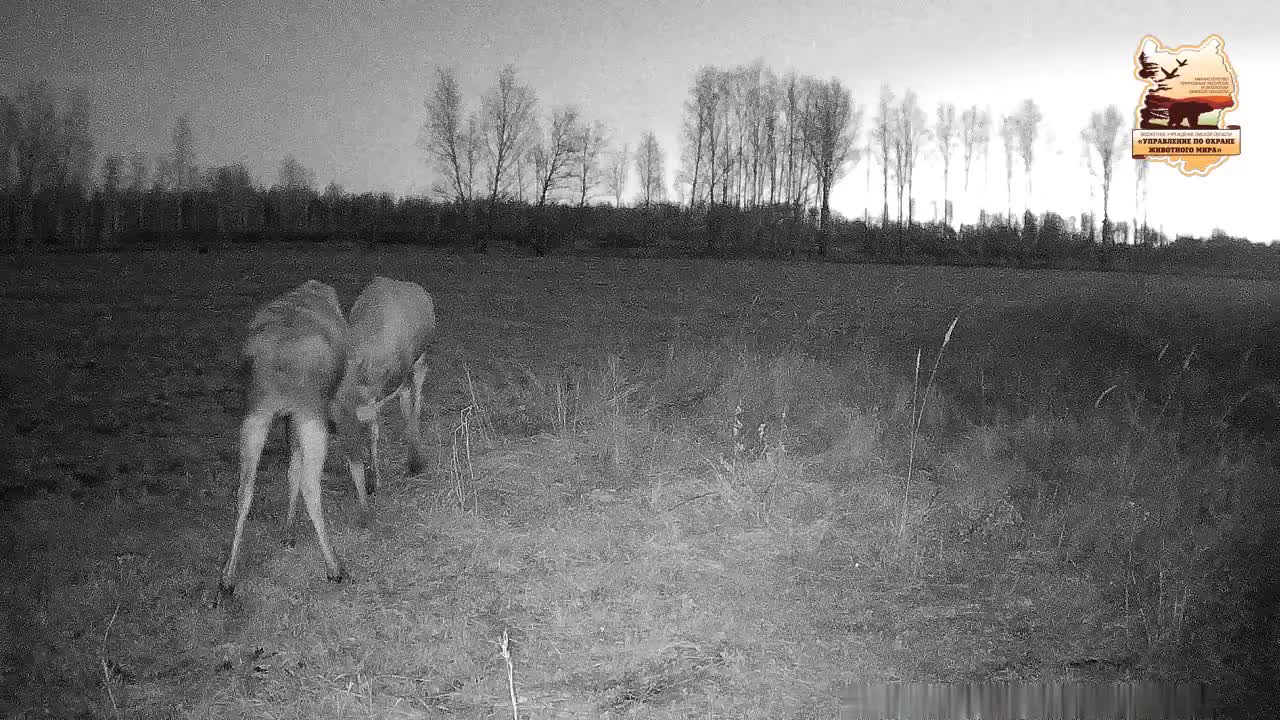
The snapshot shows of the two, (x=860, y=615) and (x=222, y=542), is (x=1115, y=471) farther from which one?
(x=222, y=542)

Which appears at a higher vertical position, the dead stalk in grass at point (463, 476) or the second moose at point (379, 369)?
the second moose at point (379, 369)

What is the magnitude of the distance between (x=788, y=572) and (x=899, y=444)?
3259mm

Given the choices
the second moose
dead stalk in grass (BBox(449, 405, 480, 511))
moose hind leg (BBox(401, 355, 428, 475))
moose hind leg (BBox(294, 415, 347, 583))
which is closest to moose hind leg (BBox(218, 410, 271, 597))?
moose hind leg (BBox(294, 415, 347, 583))

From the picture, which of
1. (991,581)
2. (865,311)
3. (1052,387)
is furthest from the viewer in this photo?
(865,311)

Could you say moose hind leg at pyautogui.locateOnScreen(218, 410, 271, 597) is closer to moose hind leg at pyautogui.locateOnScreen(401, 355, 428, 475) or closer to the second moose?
the second moose

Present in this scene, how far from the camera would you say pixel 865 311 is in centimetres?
2055

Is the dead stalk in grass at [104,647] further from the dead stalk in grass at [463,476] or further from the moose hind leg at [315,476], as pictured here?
the dead stalk in grass at [463,476]

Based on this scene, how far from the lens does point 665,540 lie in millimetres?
6531

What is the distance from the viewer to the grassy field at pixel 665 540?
185 inches

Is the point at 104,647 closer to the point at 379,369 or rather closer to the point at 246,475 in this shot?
the point at 246,475

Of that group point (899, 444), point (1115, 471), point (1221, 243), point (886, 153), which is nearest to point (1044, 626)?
point (1115, 471)

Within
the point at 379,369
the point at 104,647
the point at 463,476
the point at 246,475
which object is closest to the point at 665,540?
the point at 463,476

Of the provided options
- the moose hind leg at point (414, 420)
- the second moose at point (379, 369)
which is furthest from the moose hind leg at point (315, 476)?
the moose hind leg at point (414, 420)

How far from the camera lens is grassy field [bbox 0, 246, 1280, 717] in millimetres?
4688
